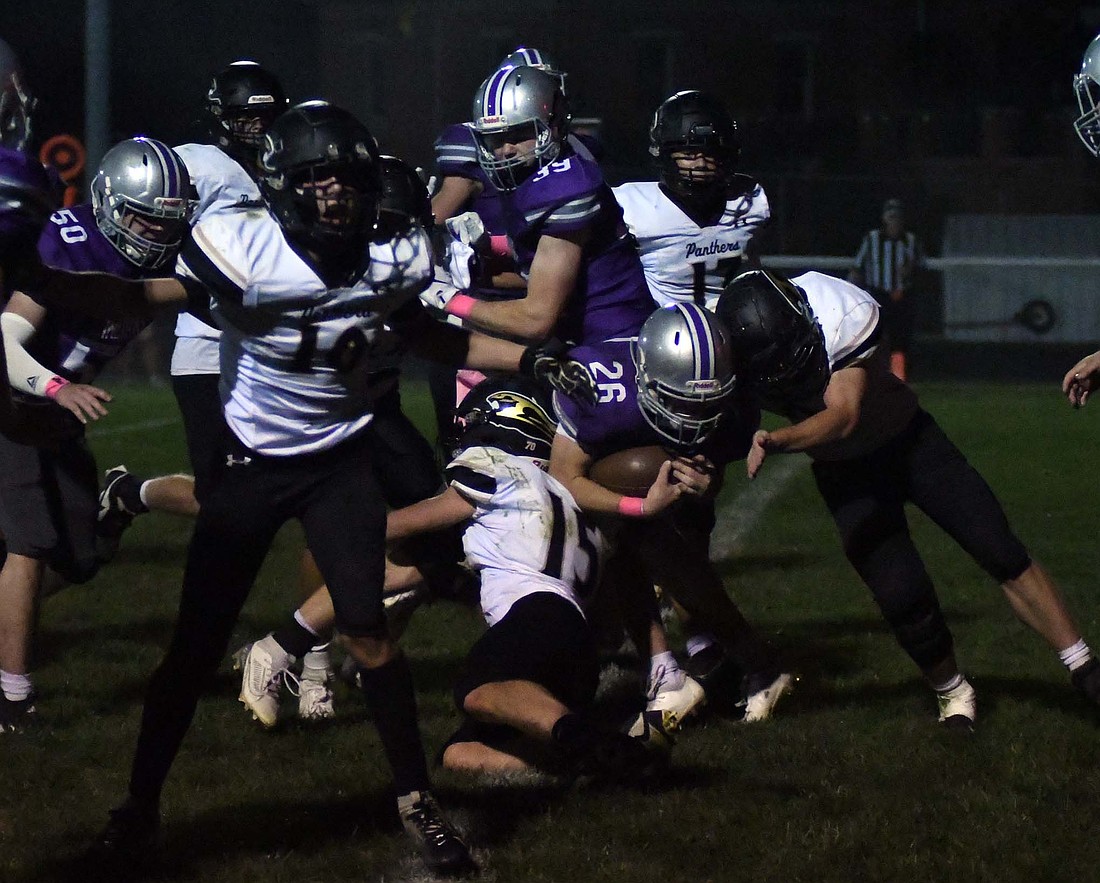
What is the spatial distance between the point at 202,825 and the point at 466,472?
1.03 meters

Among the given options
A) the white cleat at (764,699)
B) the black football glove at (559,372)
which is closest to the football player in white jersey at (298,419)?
the black football glove at (559,372)

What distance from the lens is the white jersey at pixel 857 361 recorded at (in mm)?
4306

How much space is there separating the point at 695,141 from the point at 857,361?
867 mm

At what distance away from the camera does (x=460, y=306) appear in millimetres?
4273

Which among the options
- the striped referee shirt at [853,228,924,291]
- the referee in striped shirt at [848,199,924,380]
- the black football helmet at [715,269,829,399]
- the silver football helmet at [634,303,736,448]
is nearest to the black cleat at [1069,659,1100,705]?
the black football helmet at [715,269,829,399]

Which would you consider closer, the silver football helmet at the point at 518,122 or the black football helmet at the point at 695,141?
the silver football helmet at the point at 518,122

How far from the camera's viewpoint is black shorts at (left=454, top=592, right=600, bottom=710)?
3.75 m

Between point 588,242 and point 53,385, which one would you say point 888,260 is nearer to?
point 588,242

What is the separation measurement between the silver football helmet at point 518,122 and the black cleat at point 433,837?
180 centimetres

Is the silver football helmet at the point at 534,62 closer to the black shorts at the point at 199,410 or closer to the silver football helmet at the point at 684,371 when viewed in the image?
the silver football helmet at the point at 684,371

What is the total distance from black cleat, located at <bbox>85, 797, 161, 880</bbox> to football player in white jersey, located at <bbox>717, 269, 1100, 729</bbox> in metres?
1.82

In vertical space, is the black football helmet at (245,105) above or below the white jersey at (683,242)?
above

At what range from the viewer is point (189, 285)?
336cm

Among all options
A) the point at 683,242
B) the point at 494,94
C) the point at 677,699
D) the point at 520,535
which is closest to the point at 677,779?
the point at 677,699
